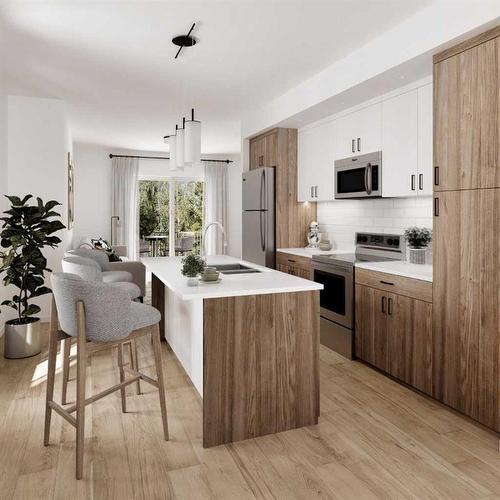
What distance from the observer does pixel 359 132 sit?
4203mm

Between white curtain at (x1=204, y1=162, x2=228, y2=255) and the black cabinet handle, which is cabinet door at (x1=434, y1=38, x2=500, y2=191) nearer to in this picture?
the black cabinet handle

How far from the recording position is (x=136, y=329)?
2395 mm

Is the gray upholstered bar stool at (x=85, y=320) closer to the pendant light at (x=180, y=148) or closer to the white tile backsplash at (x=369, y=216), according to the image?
the pendant light at (x=180, y=148)

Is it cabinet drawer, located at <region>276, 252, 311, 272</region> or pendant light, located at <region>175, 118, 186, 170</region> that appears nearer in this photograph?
pendant light, located at <region>175, 118, 186, 170</region>

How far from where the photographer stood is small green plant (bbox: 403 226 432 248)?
143 inches

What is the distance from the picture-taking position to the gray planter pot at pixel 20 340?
388 centimetres

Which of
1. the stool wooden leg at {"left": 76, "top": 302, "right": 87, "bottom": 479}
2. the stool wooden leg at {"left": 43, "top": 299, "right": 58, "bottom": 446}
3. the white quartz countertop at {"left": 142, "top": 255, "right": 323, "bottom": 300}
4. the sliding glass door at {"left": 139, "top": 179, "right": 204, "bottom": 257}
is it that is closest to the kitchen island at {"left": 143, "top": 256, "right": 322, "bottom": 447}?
the white quartz countertop at {"left": 142, "top": 255, "right": 323, "bottom": 300}

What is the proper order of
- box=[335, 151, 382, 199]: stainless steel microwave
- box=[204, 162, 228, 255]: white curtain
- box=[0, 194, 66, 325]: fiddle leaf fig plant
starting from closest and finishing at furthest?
box=[0, 194, 66, 325]: fiddle leaf fig plant, box=[335, 151, 382, 199]: stainless steel microwave, box=[204, 162, 228, 255]: white curtain

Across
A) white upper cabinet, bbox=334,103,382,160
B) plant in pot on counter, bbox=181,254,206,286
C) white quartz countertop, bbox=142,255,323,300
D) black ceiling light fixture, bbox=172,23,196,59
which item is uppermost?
black ceiling light fixture, bbox=172,23,196,59

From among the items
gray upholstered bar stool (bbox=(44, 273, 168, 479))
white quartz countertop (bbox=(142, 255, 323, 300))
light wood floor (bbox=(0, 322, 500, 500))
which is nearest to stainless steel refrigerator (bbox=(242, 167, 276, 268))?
white quartz countertop (bbox=(142, 255, 323, 300))

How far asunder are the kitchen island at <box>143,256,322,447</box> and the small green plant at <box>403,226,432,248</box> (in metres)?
1.41

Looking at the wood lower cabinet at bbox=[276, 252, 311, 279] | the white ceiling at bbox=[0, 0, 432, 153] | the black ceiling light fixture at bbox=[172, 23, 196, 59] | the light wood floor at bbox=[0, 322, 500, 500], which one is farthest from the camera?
the wood lower cabinet at bbox=[276, 252, 311, 279]

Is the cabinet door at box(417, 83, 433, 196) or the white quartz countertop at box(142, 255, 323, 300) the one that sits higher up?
the cabinet door at box(417, 83, 433, 196)

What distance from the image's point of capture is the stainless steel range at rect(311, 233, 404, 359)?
3.86m
